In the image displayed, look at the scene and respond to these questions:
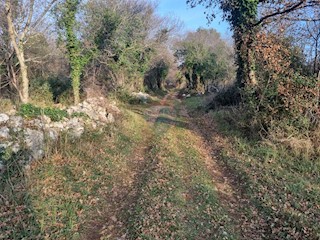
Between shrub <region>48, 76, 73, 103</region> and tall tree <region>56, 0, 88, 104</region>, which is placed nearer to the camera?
tall tree <region>56, 0, 88, 104</region>

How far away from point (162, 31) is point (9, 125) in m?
28.6

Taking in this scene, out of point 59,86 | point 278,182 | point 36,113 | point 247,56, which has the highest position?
point 247,56

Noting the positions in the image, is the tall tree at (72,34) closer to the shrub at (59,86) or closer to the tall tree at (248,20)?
the shrub at (59,86)

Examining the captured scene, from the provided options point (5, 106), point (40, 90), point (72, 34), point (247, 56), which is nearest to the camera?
point (5, 106)

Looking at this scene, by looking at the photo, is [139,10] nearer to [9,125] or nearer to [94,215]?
[9,125]

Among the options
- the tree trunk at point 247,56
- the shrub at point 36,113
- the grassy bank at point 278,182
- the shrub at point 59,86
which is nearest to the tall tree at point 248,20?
the tree trunk at point 247,56

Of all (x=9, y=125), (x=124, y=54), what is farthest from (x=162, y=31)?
(x=9, y=125)

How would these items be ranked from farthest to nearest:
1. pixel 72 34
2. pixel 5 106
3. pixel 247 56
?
pixel 72 34 < pixel 247 56 < pixel 5 106

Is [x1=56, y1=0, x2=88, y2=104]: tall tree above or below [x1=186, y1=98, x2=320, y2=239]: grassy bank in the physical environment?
above

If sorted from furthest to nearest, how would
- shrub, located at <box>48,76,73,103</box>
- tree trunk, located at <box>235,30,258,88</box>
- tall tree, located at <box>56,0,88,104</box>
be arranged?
shrub, located at <box>48,76,73,103</box>
tall tree, located at <box>56,0,88,104</box>
tree trunk, located at <box>235,30,258,88</box>

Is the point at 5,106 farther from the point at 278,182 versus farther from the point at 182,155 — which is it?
the point at 278,182

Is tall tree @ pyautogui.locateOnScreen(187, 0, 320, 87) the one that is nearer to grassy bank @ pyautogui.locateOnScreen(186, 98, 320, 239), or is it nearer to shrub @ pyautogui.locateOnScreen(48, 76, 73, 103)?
grassy bank @ pyautogui.locateOnScreen(186, 98, 320, 239)

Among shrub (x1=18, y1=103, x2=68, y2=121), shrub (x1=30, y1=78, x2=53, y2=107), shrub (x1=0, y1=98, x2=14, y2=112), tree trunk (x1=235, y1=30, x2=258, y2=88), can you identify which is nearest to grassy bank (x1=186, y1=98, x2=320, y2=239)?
tree trunk (x1=235, y1=30, x2=258, y2=88)

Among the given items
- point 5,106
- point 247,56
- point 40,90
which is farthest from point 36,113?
point 40,90
